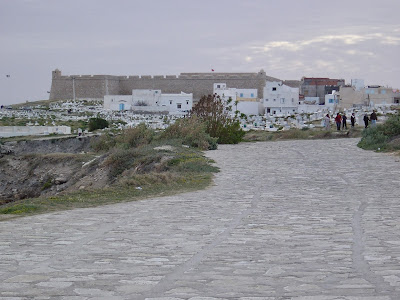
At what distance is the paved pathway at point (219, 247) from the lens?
15.5ft

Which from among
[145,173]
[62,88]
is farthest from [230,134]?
[62,88]

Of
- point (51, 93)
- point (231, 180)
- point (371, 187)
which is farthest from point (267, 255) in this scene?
point (51, 93)

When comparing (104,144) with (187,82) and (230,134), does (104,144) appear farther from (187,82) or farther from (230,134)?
(187,82)

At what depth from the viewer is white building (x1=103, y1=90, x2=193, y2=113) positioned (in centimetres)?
8356

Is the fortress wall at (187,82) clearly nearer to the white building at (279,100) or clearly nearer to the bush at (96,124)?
the white building at (279,100)

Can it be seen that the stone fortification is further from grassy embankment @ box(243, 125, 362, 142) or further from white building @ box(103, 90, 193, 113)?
grassy embankment @ box(243, 125, 362, 142)

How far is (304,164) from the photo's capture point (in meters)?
17.5

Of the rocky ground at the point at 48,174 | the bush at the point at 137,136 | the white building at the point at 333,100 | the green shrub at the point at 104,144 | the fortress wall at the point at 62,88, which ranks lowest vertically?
the rocky ground at the point at 48,174

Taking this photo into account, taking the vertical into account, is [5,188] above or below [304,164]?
below

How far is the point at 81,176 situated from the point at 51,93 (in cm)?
9211

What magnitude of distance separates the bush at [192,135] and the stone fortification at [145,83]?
7682 cm

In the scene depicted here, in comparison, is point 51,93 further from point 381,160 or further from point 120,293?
point 120,293

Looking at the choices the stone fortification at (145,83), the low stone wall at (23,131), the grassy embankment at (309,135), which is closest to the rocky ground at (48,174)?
the grassy embankment at (309,135)

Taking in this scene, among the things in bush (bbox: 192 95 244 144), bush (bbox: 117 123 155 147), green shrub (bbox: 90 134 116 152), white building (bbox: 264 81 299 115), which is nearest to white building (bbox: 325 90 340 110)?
white building (bbox: 264 81 299 115)
